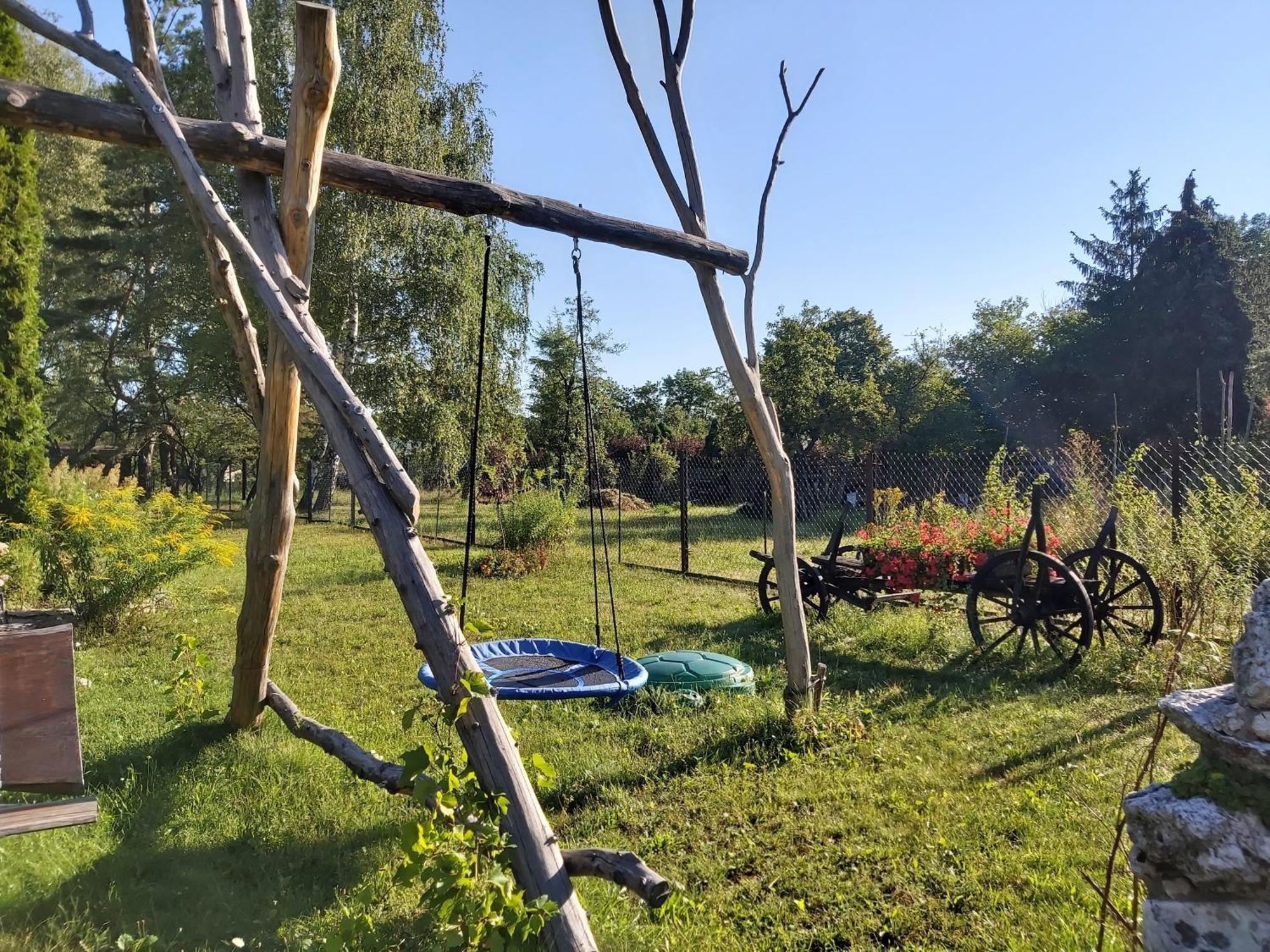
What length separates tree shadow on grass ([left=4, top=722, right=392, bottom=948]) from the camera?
96.0 inches

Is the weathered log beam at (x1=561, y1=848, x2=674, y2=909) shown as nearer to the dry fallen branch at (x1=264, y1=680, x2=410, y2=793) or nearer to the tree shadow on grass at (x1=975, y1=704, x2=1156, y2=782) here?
the dry fallen branch at (x1=264, y1=680, x2=410, y2=793)

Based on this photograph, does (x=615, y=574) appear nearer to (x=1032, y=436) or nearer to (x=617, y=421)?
(x=617, y=421)

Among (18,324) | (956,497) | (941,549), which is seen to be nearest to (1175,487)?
(941,549)

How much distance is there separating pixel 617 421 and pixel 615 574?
13993 mm

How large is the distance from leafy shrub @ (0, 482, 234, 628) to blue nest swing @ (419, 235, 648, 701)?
2.90 metres

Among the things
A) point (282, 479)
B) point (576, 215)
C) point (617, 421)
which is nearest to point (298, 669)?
point (282, 479)

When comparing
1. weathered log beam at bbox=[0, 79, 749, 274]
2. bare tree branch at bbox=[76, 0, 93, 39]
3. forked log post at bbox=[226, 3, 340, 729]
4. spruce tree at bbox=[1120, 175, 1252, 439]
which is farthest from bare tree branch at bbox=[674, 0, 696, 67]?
spruce tree at bbox=[1120, 175, 1252, 439]

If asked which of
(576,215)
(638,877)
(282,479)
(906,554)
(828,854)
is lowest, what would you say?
(828,854)

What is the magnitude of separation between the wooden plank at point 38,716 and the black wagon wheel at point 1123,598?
546cm

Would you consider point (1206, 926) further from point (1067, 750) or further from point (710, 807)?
point (1067, 750)

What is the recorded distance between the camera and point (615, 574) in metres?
9.41

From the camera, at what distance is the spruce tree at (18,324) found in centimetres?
726

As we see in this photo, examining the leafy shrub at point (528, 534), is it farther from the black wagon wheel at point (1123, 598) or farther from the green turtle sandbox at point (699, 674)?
the black wagon wheel at point (1123, 598)

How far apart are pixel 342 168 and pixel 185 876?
9.36 ft
